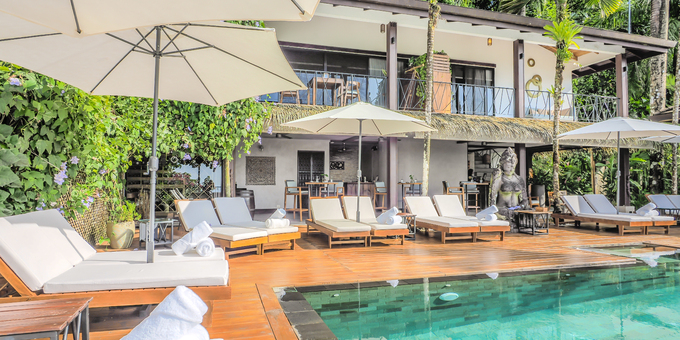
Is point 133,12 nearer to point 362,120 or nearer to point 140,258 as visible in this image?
point 140,258

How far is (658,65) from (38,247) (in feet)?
55.4

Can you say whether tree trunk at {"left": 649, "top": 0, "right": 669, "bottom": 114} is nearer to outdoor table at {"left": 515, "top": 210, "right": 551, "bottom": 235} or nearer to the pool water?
outdoor table at {"left": 515, "top": 210, "right": 551, "bottom": 235}

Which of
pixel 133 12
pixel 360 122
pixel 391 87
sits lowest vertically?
pixel 133 12

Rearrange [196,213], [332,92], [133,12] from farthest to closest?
[332,92] → [196,213] → [133,12]

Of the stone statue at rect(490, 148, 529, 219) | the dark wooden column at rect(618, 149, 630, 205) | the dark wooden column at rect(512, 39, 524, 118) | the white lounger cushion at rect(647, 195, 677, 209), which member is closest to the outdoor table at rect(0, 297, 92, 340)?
the stone statue at rect(490, 148, 529, 219)

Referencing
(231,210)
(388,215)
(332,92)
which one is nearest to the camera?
(231,210)

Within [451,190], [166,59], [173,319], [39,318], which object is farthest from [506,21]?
[39,318]

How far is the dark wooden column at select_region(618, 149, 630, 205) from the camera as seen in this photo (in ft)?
37.8

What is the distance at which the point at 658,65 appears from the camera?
1307 centimetres

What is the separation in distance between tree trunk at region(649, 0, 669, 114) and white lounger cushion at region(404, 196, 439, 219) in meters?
10.8

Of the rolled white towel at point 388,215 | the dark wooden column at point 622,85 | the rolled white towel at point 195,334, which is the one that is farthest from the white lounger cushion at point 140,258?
the dark wooden column at point 622,85

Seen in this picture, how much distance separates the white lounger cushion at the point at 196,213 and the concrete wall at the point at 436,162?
7876mm

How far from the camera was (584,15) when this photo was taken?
1806 cm

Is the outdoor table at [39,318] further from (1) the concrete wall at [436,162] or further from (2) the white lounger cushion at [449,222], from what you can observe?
(1) the concrete wall at [436,162]
